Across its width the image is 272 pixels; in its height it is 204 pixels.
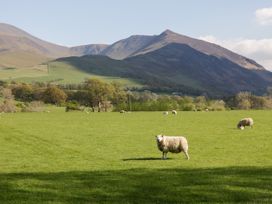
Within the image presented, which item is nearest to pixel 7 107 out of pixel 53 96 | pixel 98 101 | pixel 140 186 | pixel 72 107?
pixel 72 107

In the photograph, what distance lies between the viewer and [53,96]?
18450 cm

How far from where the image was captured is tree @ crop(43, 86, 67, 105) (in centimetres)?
18388

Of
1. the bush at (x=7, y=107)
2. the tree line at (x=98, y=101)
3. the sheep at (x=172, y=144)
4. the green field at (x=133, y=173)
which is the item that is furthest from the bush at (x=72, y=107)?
the sheep at (x=172, y=144)

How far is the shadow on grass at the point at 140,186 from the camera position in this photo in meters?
16.5

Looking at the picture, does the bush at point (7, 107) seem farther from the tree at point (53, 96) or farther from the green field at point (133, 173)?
the green field at point (133, 173)

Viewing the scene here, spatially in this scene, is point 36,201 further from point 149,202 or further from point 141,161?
point 141,161

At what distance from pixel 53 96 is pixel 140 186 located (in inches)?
6653

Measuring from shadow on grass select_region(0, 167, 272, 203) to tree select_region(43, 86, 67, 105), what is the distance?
6400 inches

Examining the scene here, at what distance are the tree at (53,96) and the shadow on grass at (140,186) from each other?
162551 mm

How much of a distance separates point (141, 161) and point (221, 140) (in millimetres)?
16427

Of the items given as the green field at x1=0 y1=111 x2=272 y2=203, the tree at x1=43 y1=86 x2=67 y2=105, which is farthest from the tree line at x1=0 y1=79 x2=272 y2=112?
the green field at x1=0 y1=111 x2=272 y2=203

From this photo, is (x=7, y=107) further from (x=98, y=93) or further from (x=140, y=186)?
(x=140, y=186)

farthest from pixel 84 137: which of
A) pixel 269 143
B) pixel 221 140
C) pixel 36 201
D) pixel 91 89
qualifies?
pixel 91 89

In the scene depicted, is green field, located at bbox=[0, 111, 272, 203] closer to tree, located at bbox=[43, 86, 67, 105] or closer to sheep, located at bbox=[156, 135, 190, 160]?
sheep, located at bbox=[156, 135, 190, 160]
